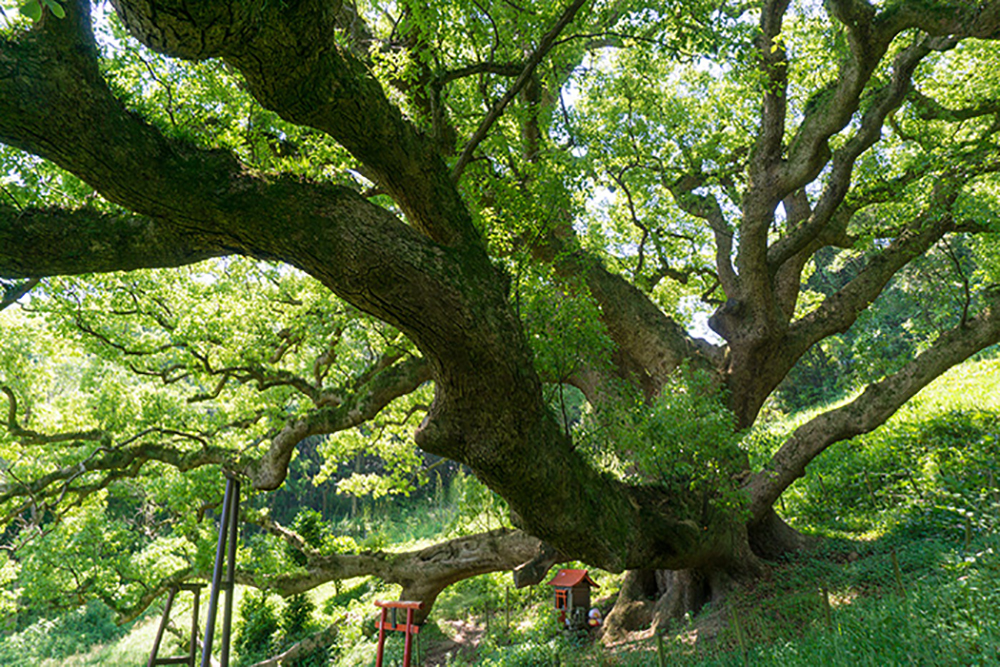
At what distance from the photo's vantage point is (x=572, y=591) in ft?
26.5

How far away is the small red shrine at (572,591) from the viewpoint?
8.09 metres

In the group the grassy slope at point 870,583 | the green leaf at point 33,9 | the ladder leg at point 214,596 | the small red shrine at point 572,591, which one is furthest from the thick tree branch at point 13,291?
the small red shrine at point 572,591

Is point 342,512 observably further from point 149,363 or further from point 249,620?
point 149,363

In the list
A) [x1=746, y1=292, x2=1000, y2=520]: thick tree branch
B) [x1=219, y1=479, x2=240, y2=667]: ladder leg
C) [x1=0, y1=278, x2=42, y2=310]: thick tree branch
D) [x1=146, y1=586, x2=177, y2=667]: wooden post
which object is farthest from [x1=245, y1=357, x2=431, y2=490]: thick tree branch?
→ [x1=746, y1=292, x2=1000, y2=520]: thick tree branch

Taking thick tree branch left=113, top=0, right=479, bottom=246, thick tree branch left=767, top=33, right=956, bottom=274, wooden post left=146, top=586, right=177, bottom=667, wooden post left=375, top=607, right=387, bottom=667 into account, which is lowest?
wooden post left=375, top=607, right=387, bottom=667

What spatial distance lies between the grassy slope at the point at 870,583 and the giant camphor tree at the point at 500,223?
3.00 feet

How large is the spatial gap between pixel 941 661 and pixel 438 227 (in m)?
4.32

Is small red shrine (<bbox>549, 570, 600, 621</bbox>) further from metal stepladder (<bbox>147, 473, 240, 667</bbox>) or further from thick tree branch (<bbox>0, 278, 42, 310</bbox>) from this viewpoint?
thick tree branch (<bbox>0, 278, 42, 310</bbox>)

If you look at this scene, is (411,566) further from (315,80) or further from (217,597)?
(315,80)

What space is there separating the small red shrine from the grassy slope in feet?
1.49

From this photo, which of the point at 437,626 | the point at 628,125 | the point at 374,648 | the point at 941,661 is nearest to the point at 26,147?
the point at 941,661

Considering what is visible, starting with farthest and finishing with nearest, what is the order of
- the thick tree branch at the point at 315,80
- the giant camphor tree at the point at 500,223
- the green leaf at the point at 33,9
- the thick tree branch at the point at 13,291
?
the thick tree branch at the point at 13,291, the giant camphor tree at the point at 500,223, the thick tree branch at the point at 315,80, the green leaf at the point at 33,9

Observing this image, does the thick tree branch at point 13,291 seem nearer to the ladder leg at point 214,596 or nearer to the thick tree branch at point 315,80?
the ladder leg at point 214,596

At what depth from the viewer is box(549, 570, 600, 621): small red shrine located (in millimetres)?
8086
